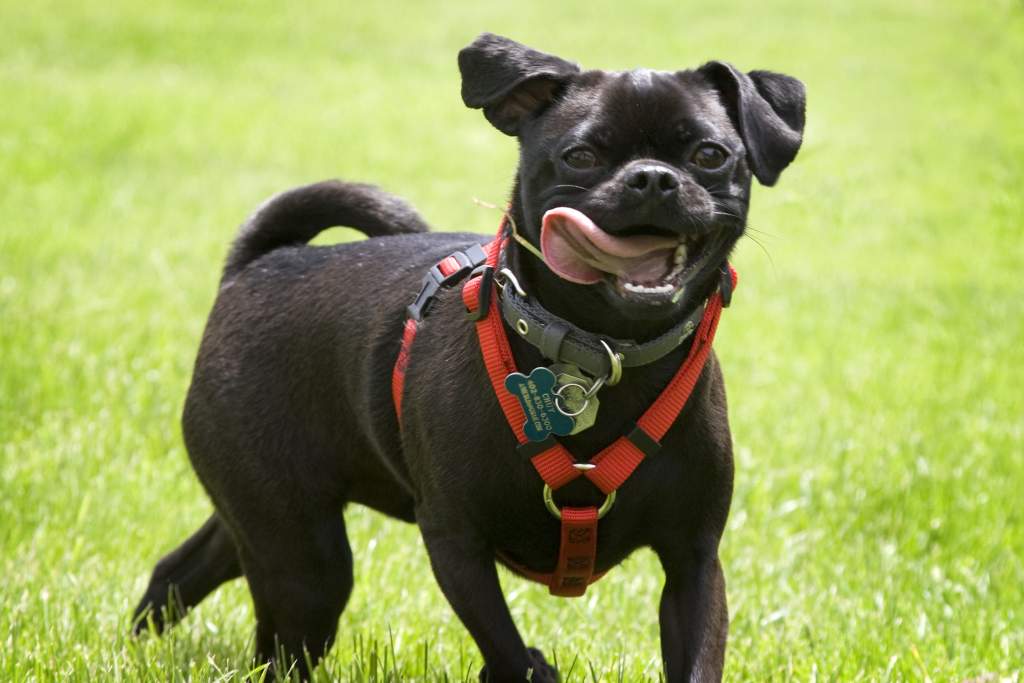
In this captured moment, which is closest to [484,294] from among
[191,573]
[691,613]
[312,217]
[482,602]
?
[482,602]

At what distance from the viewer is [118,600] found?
485cm

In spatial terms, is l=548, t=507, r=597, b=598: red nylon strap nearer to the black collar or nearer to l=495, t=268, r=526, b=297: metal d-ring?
the black collar

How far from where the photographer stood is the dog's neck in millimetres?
3227

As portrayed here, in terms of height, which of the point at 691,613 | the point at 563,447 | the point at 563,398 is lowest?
the point at 691,613

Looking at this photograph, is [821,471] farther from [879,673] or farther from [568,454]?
[568,454]

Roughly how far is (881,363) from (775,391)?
101 cm

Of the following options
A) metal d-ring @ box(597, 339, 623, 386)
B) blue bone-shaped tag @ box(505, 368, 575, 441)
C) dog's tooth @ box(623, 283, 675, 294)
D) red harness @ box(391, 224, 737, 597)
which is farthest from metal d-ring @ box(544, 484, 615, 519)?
dog's tooth @ box(623, 283, 675, 294)

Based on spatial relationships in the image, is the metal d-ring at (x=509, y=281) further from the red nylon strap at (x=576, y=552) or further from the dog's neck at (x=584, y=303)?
the red nylon strap at (x=576, y=552)

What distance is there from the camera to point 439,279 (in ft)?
12.3

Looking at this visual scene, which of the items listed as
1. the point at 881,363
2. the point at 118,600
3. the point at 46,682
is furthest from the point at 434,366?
the point at 881,363

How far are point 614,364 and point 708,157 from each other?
1.61 ft

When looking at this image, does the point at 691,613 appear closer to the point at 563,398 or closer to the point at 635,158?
the point at 563,398

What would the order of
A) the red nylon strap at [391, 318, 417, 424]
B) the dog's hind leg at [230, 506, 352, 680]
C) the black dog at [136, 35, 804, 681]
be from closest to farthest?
1. the black dog at [136, 35, 804, 681]
2. the red nylon strap at [391, 318, 417, 424]
3. the dog's hind leg at [230, 506, 352, 680]

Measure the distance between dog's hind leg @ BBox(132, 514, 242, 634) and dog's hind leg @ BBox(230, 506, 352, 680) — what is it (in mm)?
666
